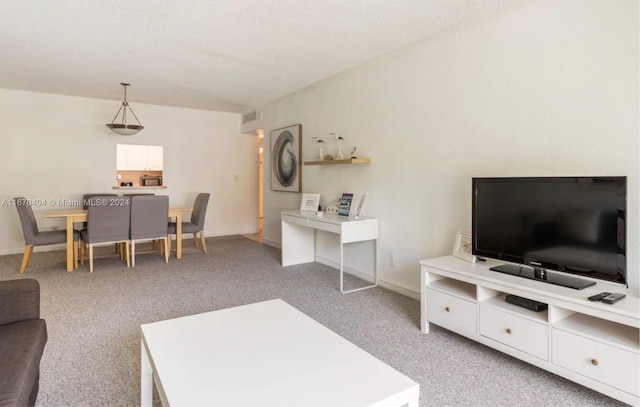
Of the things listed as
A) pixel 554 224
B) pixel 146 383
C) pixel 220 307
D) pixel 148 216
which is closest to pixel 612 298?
pixel 554 224

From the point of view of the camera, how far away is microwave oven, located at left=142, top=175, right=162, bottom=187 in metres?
6.45

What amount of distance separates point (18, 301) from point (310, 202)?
343cm

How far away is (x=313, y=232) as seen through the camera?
4.92 meters

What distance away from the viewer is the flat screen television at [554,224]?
75.7 inches

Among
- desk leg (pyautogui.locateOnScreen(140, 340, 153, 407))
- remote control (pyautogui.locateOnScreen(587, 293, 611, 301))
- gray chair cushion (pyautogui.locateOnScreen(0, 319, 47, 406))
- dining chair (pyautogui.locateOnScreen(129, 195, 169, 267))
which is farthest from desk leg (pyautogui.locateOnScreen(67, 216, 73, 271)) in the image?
remote control (pyautogui.locateOnScreen(587, 293, 611, 301))

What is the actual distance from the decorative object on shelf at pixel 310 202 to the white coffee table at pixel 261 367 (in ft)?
9.62

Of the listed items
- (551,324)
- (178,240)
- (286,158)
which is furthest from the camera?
(286,158)

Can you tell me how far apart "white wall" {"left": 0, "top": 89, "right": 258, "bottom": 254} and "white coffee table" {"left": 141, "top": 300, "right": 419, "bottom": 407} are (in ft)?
17.2

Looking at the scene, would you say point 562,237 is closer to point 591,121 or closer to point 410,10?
point 591,121

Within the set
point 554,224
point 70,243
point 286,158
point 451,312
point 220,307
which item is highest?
point 286,158

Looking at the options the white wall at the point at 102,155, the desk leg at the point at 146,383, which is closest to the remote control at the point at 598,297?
the desk leg at the point at 146,383

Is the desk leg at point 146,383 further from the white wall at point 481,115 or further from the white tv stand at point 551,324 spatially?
the white wall at point 481,115

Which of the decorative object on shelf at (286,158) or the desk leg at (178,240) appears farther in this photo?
the decorative object on shelf at (286,158)

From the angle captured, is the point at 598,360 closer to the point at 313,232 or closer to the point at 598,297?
the point at 598,297
